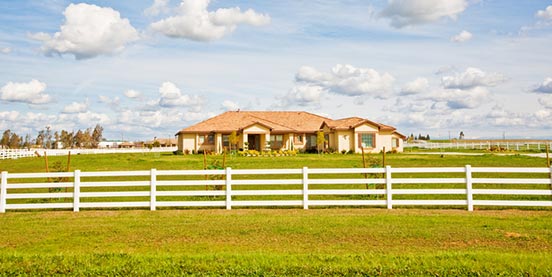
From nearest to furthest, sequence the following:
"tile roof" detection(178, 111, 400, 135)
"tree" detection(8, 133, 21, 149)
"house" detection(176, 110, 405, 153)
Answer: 1. "house" detection(176, 110, 405, 153)
2. "tile roof" detection(178, 111, 400, 135)
3. "tree" detection(8, 133, 21, 149)

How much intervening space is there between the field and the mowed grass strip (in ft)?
0.06

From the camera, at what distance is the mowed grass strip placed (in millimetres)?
6605

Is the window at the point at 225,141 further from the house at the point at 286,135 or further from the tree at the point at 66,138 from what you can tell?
the tree at the point at 66,138

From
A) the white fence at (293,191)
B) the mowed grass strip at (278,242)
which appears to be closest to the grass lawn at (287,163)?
the white fence at (293,191)

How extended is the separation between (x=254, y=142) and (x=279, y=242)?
40.7 meters

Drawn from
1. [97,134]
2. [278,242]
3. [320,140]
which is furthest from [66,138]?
[278,242]

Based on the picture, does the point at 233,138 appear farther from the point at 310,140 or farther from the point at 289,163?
the point at 289,163

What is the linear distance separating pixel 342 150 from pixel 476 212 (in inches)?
1298

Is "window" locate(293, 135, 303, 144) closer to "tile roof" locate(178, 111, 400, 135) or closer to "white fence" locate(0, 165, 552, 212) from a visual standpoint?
Answer: "tile roof" locate(178, 111, 400, 135)

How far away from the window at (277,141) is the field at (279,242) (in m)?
35.6

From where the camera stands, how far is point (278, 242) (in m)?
8.31

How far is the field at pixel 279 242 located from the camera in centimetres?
659

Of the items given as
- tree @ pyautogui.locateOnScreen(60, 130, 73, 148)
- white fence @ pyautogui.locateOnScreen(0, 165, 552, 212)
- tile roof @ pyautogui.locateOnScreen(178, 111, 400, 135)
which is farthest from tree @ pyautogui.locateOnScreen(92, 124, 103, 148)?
white fence @ pyautogui.locateOnScreen(0, 165, 552, 212)

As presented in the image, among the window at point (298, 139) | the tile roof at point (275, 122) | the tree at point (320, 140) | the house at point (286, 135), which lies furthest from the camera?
the window at point (298, 139)
